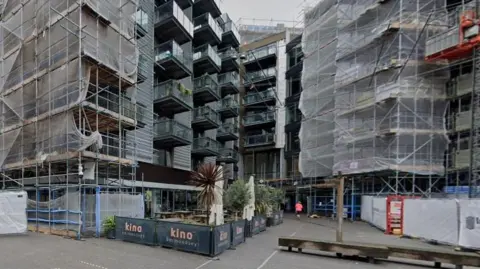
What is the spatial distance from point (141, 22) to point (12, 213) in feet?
44.0

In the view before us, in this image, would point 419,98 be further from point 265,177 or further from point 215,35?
point 265,177

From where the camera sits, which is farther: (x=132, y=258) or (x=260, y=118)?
(x=260, y=118)

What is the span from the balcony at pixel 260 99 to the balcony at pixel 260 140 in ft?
12.9

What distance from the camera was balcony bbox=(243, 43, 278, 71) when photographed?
41.9 meters

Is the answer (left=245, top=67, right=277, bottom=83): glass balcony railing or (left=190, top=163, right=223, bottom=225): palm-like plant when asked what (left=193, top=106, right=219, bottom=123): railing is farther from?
(left=190, top=163, right=223, bottom=225): palm-like plant

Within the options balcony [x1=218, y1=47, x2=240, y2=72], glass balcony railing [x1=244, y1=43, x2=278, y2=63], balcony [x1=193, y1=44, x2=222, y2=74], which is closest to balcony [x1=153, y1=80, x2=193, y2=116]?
balcony [x1=193, y1=44, x2=222, y2=74]

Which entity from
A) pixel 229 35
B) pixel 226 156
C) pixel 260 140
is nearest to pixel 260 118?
pixel 260 140

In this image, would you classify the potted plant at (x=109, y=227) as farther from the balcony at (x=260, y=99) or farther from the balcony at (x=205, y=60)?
the balcony at (x=260, y=99)

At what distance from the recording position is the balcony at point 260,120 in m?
40.8

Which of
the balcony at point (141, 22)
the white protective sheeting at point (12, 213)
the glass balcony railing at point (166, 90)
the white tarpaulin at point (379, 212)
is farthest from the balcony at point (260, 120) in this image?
the white protective sheeting at point (12, 213)

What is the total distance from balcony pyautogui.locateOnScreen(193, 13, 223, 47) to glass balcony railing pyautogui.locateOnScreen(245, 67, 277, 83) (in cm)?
1058

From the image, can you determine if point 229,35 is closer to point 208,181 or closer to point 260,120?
point 260,120

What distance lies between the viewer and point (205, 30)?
30.4 m

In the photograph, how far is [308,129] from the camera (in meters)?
30.9
